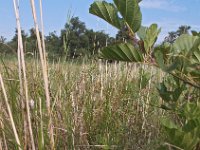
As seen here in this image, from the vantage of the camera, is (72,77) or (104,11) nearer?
(104,11)

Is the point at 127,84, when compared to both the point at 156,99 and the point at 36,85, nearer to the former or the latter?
the point at 156,99

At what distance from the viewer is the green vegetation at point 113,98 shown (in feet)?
1.87

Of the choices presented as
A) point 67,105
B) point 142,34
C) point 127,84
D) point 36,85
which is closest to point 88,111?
point 67,105

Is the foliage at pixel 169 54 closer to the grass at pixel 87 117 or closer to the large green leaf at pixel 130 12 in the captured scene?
the large green leaf at pixel 130 12

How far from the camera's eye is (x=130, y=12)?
0.55 metres

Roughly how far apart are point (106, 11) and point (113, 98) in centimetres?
133

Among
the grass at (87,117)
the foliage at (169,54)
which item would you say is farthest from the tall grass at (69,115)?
the foliage at (169,54)

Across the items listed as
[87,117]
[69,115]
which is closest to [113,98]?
[87,117]

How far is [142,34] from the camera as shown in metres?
0.61

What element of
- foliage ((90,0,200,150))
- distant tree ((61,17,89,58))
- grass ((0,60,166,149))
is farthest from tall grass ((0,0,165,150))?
foliage ((90,0,200,150))

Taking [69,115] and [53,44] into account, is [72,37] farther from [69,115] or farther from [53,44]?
[69,115]

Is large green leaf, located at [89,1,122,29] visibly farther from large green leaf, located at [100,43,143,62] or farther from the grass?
the grass

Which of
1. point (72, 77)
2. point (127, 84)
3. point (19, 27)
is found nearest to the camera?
point (19, 27)

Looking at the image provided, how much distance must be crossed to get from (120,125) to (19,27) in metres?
0.69
